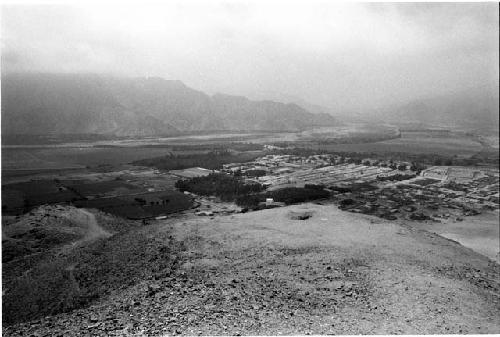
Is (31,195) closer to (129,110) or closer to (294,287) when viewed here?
(294,287)

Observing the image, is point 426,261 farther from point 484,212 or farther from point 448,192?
point 448,192

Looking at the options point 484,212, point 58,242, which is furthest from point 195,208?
point 484,212

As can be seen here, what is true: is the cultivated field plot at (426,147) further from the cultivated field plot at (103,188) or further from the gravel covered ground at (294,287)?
the gravel covered ground at (294,287)

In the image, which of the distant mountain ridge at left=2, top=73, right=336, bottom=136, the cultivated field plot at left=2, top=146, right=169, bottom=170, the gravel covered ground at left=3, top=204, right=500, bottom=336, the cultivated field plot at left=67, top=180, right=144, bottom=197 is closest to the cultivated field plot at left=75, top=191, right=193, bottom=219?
the cultivated field plot at left=67, top=180, right=144, bottom=197

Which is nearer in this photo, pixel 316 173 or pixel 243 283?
pixel 243 283

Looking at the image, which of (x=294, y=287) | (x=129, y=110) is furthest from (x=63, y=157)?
(x=129, y=110)
